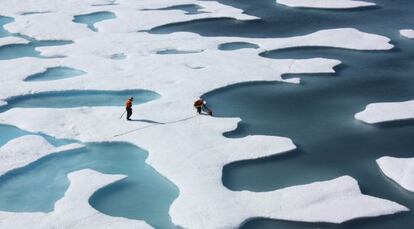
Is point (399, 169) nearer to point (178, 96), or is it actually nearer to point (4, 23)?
point (178, 96)

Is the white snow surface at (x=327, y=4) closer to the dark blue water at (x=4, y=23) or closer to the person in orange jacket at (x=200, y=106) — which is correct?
the dark blue water at (x=4, y=23)

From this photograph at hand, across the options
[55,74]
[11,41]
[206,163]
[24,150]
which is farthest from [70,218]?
[11,41]

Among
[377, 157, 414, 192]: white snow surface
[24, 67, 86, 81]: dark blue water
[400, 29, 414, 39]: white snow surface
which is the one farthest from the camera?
[400, 29, 414, 39]: white snow surface

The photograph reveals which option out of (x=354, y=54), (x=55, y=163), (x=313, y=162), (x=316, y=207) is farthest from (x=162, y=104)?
(x=354, y=54)

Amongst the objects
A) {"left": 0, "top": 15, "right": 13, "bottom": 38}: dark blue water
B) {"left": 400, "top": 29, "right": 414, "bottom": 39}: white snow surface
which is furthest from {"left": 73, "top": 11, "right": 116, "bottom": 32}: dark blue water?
{"left": 400, "top": 29, "right": 414, "bottom": 39}: white snow surface

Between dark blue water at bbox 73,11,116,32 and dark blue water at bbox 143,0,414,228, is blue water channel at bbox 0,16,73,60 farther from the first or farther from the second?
dark blue water at bbox 143,0,414,228

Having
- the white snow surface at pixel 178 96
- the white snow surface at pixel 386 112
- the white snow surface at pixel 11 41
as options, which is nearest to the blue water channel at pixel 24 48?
the white snow surface at pixel 11 41

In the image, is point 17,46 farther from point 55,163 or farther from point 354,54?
point 354,54
